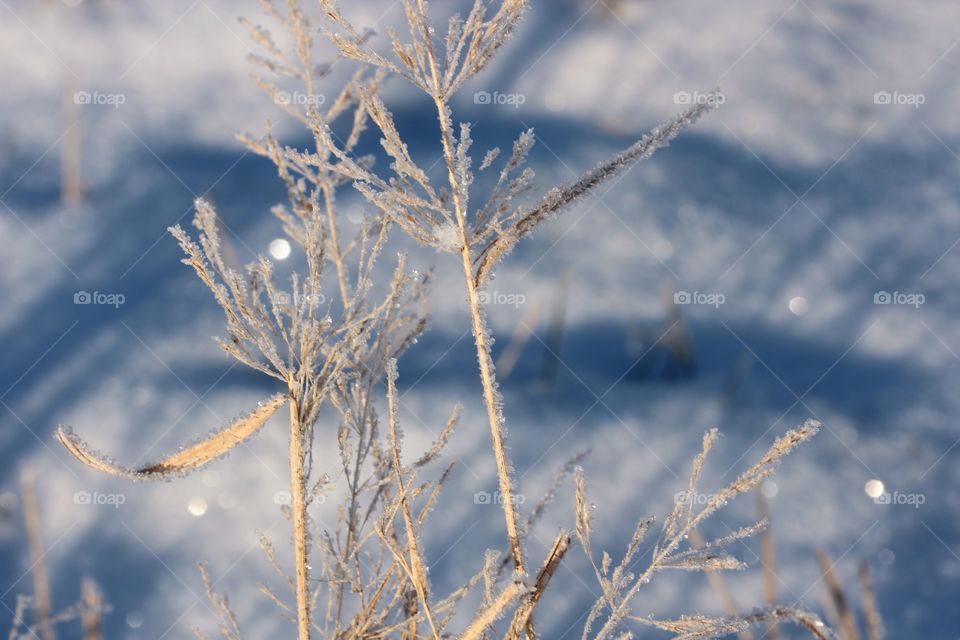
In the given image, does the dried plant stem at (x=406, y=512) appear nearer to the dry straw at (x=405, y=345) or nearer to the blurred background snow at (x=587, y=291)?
the dry straw at (x=405, y=345)

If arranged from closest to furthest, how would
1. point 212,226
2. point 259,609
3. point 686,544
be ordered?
point 212,226 → point 686,544 → point 259,609

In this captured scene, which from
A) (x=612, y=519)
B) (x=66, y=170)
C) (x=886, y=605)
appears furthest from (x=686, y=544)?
(x=66, y=170)

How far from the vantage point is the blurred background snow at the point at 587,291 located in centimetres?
133

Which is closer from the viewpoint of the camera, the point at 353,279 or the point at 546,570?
the point at 546,570

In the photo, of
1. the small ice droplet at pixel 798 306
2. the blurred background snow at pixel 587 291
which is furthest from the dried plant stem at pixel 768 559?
the small ice droplet at pixel 798 306

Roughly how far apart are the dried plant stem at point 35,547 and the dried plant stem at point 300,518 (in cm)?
97

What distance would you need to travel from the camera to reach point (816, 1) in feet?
4.84

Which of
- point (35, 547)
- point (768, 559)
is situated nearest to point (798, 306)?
point (768, 559)

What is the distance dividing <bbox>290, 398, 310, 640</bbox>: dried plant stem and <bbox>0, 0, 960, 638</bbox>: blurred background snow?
30.2 inches

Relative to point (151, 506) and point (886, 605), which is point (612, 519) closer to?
point (886, 605)

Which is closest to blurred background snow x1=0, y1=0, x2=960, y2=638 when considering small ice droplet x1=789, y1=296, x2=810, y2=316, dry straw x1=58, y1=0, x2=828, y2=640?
small ice droplet x1=789, y1=296, x2=810, y2=316

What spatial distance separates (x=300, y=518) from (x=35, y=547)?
1060 mm

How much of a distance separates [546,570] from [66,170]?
1.37m

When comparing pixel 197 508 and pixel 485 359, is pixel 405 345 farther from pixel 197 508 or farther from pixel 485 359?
pixel 197 508
